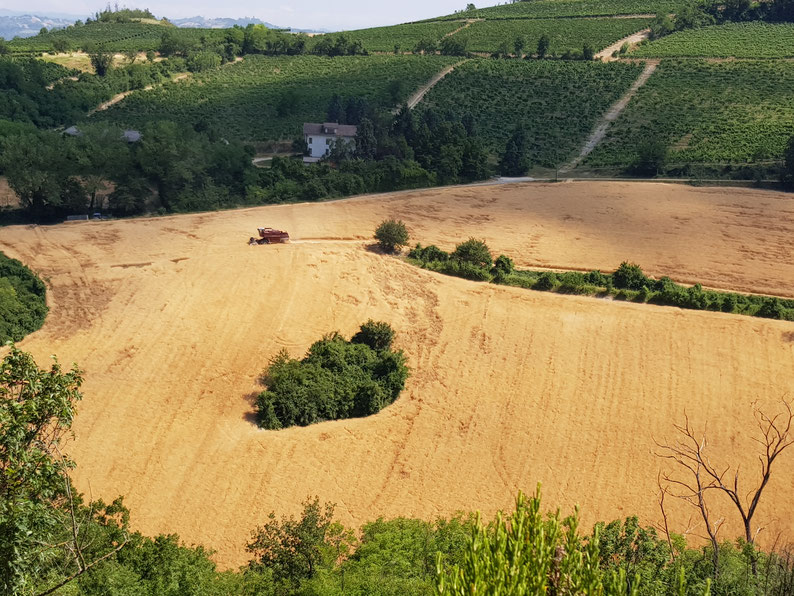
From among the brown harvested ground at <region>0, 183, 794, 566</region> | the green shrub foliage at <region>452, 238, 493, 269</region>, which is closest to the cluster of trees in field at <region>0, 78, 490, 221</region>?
the brown harvested ground at <region>0, 183, 794, 566</region>

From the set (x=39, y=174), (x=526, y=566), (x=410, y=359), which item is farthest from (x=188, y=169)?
(x=526, y=566)

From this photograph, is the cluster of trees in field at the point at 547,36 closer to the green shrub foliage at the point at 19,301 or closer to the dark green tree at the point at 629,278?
the dark green tree at the point at 629,278

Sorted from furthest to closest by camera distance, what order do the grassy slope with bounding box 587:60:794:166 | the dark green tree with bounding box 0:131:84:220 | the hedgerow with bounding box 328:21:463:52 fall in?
the hedgerow with bounding box 328:21:463:52 → the grassy slope with bounding box 587:60:794:166 → the dark green tree with bounding box 0:131:84:220

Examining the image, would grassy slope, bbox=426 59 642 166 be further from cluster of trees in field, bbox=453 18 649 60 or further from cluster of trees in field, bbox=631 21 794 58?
cluster of trees in field, bbox=631 21 794 58

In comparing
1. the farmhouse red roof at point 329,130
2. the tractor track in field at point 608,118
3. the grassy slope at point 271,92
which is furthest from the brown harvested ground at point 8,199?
the tractor track in field at point 608,118

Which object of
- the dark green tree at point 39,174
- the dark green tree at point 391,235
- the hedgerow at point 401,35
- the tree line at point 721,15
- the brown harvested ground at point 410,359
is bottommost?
the brown harvested ground at point 410,359

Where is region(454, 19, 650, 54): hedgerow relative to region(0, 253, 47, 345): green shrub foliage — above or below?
above

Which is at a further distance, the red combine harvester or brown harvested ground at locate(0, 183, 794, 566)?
the red combine harvester
